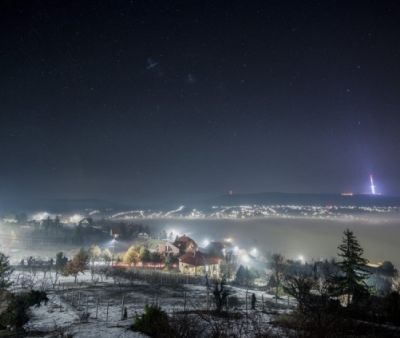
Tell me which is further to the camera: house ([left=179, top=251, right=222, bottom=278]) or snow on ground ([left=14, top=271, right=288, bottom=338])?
house ([left=179, top=251, right=222, bottom=278])

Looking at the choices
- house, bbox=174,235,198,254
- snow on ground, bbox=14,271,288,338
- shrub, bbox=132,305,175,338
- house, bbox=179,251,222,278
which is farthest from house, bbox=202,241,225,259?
shrub, bbox=132,305,175,338

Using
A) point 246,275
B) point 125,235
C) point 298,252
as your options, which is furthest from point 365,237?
point 246,275

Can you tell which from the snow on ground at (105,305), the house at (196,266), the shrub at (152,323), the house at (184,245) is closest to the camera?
the shrub at (152,323)

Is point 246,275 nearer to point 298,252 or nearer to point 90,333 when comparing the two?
point 90,333

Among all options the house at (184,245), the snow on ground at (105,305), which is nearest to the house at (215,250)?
the house at (184,245)

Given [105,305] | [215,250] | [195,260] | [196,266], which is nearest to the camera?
[105,305]

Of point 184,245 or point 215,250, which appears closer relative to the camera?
point 184,245

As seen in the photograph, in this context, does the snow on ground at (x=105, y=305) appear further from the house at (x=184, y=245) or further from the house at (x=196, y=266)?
the house at (x=184, y=245)

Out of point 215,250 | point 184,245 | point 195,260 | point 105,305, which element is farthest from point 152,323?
point 215,250

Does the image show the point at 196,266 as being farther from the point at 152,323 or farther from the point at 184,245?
the point at 152,323

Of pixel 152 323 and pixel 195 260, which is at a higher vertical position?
pixel 152 323

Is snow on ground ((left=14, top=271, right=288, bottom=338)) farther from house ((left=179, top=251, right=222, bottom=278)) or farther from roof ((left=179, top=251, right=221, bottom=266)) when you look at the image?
roof ((left=179, top=251, right=221, bottom=266))

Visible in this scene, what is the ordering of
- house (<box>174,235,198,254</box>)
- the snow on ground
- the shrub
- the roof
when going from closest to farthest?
1. the shrub
2. the snow on ground
3. the roof
4. house (<box>174,235,198,254</box>)
